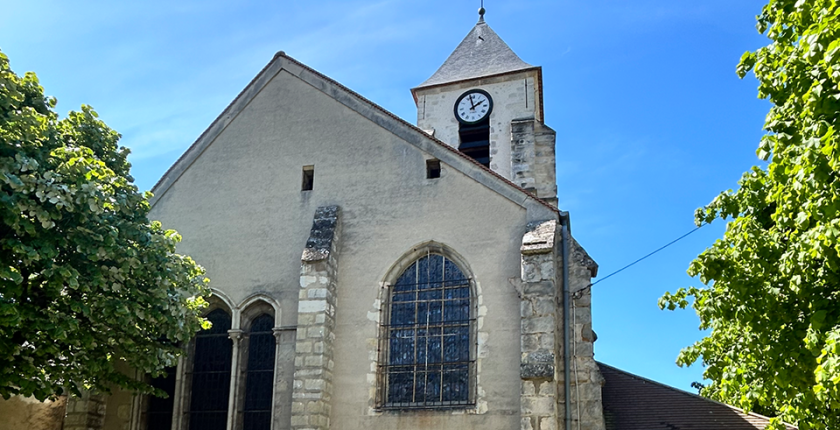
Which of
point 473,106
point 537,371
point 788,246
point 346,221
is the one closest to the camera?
point 788,246

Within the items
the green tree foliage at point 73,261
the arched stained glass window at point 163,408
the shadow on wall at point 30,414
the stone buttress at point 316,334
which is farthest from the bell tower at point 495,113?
the shadow on wall at point 30,414

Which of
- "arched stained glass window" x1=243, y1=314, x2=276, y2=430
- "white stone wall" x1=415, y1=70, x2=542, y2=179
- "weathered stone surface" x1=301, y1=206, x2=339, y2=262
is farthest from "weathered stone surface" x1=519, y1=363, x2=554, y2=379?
"white stone wall" x1=415, y1=70, x2=542, y2=179

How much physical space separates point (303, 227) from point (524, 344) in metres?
4.90

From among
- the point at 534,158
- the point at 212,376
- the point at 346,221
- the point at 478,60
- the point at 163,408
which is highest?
the point at 478,60

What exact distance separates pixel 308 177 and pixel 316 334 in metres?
3.52

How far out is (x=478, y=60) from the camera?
969 inches

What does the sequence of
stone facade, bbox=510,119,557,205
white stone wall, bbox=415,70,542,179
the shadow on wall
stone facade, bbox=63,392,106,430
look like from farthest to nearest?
white stone wall, bbox=415,70,542,179 → stone facade, bbox=510,119,557,205 → stone facade, bbox=63,392,106,430 → the shadow on wall

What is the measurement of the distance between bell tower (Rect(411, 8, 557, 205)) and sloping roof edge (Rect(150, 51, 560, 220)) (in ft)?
21.7

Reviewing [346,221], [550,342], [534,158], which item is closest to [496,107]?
[534,158]

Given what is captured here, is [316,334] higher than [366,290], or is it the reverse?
[366,290]

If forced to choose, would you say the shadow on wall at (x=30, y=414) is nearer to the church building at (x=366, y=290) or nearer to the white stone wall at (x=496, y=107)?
the church building at (x=366, y=290)

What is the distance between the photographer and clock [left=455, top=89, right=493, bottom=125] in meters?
23.0

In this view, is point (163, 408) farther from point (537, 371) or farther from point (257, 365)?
point (537, 371)

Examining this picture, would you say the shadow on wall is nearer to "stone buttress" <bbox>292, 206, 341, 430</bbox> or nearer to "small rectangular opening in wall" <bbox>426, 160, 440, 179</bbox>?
"stone buttress" <bbox>292, 206, 341, 430</bbox>
